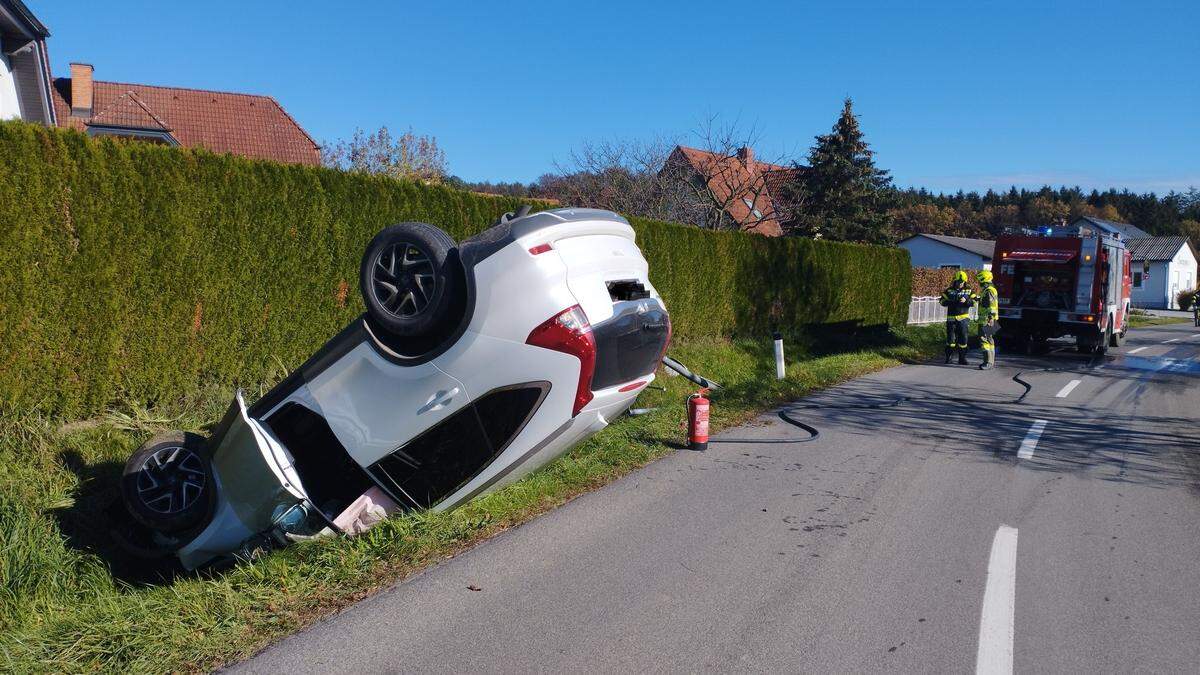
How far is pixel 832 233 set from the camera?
4312 centimetres

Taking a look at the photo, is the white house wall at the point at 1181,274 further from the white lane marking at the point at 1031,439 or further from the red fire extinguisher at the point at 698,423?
the red fire extinguisher at the point at 698,423

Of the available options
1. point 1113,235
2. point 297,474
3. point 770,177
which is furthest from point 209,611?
point 770,177

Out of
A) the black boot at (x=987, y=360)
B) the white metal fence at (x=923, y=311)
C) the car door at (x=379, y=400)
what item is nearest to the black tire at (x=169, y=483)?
the car door at (x=379, y=400)

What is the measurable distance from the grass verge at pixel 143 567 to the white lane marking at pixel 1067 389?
23.3 feet

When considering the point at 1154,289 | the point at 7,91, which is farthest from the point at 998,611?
the point at 1154,289

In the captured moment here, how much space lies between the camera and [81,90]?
108ft

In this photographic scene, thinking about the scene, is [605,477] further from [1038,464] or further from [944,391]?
[944,391]

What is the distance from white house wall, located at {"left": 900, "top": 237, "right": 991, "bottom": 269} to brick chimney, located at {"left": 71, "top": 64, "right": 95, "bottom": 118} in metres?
50.8

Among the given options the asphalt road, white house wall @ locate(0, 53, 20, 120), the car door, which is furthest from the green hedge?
white house wall @ locate(0, 53, 20, 120)

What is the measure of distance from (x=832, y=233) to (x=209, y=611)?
137 feet

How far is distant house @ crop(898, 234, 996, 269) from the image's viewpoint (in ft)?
201

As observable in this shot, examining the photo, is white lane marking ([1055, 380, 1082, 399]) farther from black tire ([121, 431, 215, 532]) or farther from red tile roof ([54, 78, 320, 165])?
red tile roof ([54, 78, 320, 165])

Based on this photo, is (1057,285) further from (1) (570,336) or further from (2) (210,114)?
(2) (210,114)

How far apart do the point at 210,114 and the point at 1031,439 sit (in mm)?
34242
